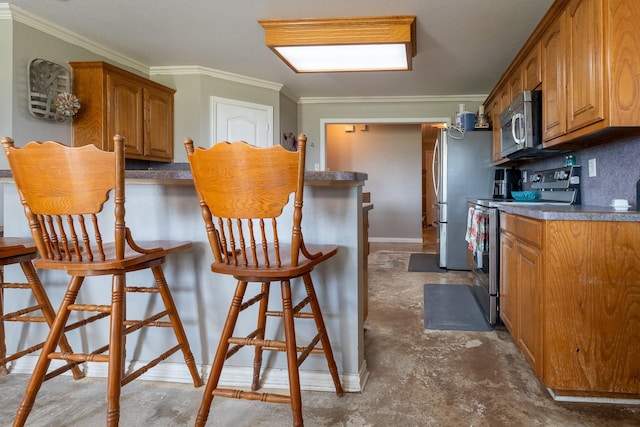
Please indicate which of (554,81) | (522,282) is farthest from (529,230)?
(554,81)

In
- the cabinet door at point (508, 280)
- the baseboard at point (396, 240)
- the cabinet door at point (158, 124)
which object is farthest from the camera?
the baseboard at point (396, 240)

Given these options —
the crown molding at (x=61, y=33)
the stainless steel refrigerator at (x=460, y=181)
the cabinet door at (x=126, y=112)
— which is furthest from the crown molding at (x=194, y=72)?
the stainless steel refrigerator at (x=460, y=181)

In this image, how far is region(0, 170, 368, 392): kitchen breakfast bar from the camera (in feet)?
5.93

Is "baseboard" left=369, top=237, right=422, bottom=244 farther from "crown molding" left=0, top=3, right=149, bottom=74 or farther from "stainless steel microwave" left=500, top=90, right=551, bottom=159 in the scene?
"crown molding" left=0, top=3, right=149, bottom=74

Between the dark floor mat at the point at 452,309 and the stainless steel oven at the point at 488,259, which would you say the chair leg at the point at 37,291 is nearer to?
the dark floor mat at the point at 452,309

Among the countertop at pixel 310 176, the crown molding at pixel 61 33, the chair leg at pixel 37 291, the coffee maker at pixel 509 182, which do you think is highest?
the crown molding at pixel 61 33

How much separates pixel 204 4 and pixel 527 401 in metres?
2.94

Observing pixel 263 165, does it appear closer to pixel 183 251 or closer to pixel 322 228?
pixel 322 228

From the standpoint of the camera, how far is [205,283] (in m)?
1.91

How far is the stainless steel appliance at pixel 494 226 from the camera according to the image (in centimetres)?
271

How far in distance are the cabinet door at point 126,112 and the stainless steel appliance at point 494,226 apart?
2986mm

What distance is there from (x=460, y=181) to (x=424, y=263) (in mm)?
1154

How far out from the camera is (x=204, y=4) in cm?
277

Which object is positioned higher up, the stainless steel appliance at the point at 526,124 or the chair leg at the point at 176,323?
the stainless steel appliance at the point at 526,124
